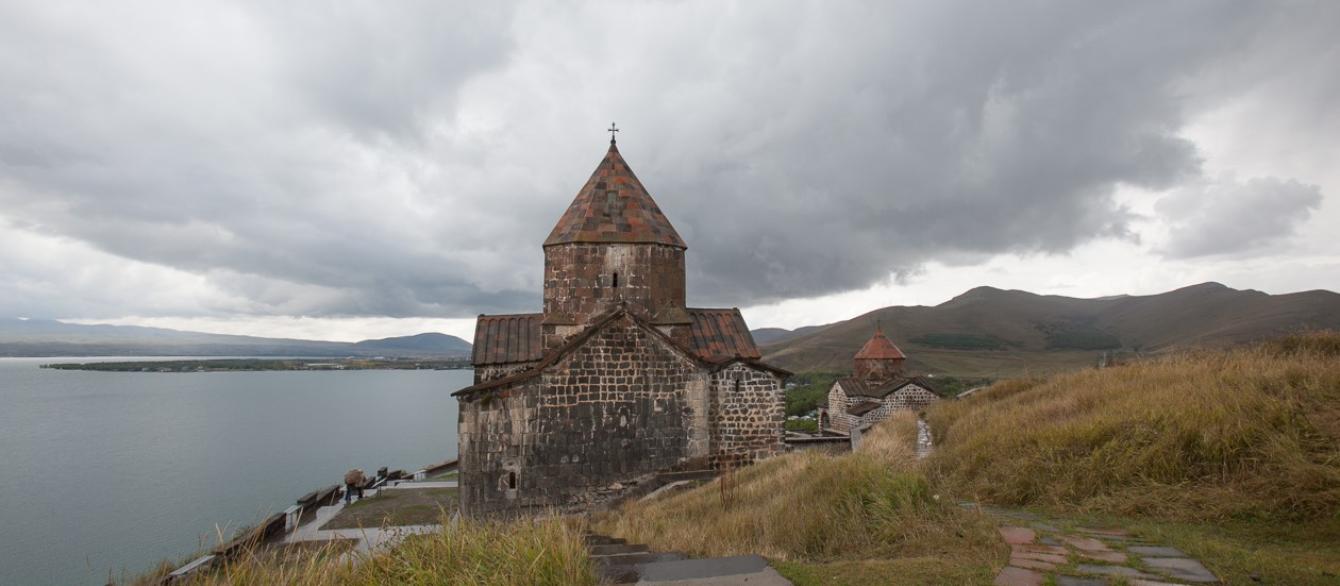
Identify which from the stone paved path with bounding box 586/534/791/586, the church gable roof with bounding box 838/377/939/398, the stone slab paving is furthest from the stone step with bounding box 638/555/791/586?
the church gable roof with bounding box 838/377/939/398

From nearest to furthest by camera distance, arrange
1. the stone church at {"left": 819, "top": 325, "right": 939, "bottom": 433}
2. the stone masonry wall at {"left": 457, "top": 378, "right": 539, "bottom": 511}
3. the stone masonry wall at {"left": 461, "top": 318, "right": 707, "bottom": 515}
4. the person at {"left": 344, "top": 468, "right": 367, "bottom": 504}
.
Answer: the stone masonry wall at {"left": 457, "top": 378, "right": 539, "bottom": 511}, the stone masonry wall at {"left": 461, "top": 318, "right": 707, "bottom": 515}, the person at {"left": 344, "top": 468, "right": 367, "bottom": 504}, the stone church at {"left": 819, "top": 325, "right": 939, "bottom": 433}

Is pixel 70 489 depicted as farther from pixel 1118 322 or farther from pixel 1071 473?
pixel 1118 322

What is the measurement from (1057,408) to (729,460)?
6018mm

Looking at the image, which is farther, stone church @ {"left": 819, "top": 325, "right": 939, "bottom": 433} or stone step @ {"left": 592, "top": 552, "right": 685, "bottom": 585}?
stone church @ {"left": 819, "top": 325, "right": 939, "bottom": 433}

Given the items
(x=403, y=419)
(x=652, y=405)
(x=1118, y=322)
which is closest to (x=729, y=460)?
(x=652, y=405)

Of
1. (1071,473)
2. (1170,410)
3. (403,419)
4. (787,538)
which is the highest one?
(1170,410)

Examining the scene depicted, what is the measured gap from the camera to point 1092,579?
138 inches

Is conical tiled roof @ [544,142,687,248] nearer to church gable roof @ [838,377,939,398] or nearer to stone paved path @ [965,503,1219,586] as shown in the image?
stone paved path @ [965,503,1219,586]

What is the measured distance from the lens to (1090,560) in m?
3.84

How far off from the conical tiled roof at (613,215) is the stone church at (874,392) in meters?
16.2

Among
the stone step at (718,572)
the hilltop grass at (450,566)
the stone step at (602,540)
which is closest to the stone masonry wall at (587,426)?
the stone step at (602,540)

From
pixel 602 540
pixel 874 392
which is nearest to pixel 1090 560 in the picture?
pixel 602 540

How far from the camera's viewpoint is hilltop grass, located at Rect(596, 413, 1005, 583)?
3.92 meters

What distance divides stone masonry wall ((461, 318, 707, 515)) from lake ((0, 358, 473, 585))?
3759 mm
